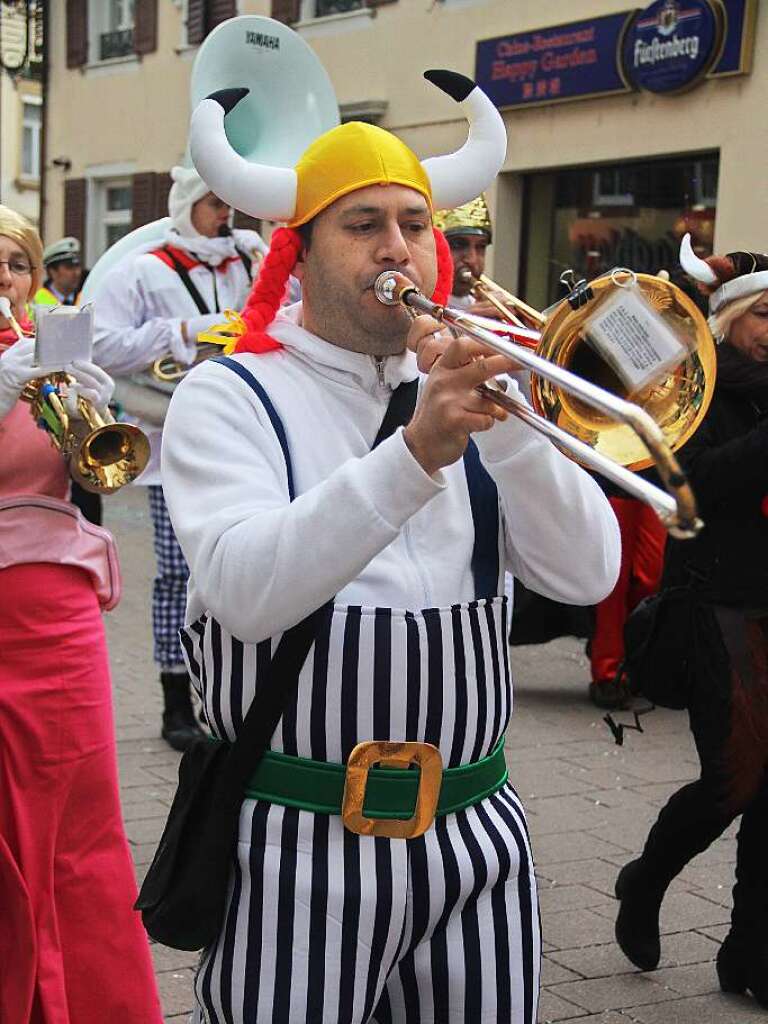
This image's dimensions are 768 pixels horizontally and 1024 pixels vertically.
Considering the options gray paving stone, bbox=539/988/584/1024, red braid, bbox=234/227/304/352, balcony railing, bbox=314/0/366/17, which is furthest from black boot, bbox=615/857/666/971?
balcony railing, bbox=314/0/366/17

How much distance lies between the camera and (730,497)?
3.99m

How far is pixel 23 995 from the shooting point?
11.2 feet

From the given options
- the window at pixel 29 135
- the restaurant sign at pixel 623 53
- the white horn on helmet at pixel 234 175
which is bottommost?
the white horn on helmet at pixel 234 175

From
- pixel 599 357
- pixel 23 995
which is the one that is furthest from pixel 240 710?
pixel 23 995

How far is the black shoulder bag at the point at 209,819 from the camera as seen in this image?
7.45 ft

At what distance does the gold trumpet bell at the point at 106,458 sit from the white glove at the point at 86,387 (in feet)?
0.25

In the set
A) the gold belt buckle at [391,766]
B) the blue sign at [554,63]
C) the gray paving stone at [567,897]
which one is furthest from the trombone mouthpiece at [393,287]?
the blue sign at [554,63]

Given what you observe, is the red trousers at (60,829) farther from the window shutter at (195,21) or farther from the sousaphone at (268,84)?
the window shutter at (195,21)

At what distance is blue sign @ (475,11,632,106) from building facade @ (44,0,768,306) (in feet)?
0.05

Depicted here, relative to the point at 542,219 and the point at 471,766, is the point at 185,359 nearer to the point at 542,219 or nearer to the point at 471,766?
the point at 471,766

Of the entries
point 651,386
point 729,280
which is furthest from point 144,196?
point 651,386

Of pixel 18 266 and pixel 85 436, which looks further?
pixel 18 266

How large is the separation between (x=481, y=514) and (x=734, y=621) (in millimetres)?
1734

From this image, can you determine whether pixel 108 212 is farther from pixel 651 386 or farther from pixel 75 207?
pixel 651 386
